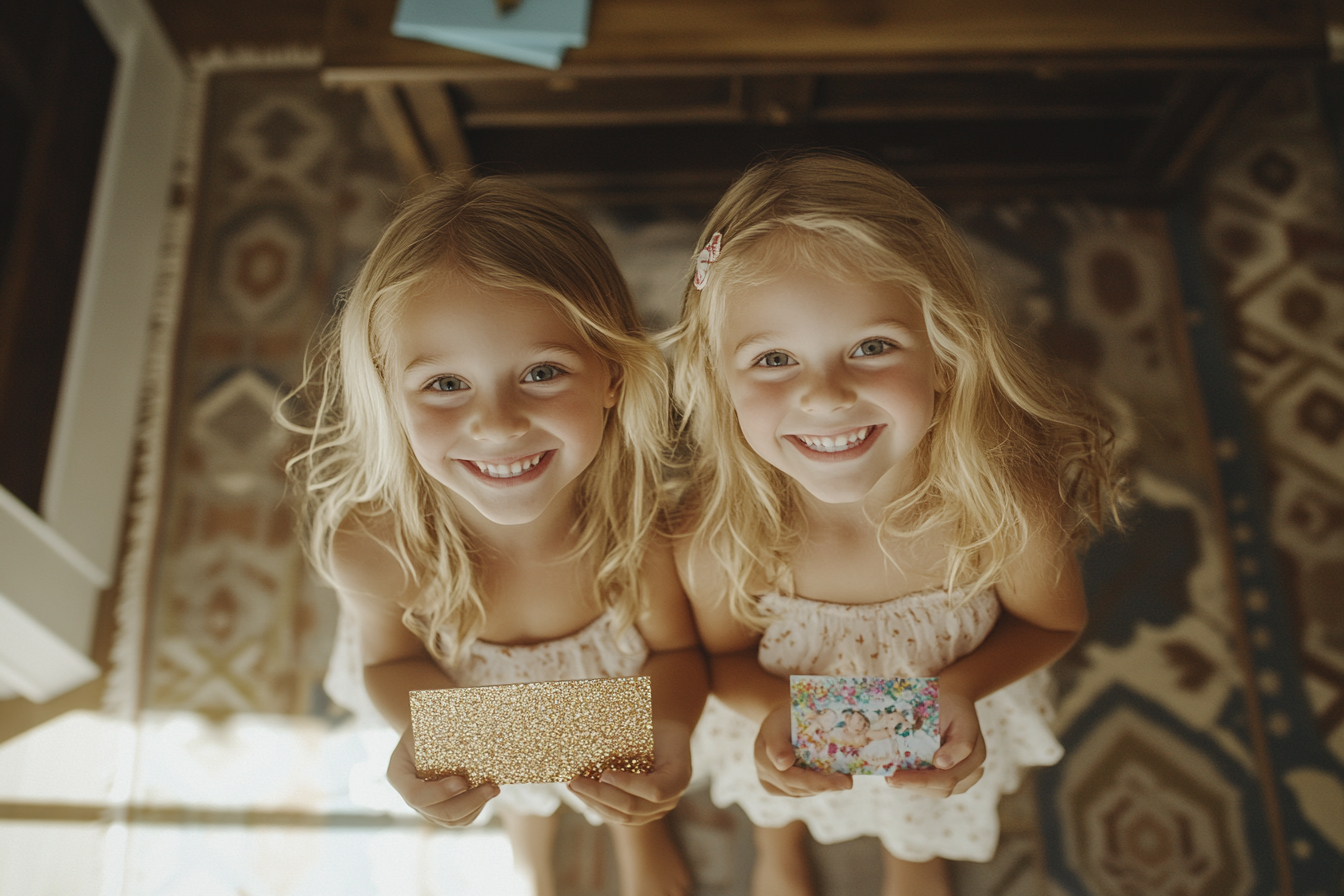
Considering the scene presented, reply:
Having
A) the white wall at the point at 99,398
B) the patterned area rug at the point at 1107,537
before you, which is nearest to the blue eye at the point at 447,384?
the patterned area rug at the point at 1107,537

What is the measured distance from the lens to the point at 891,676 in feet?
2.61

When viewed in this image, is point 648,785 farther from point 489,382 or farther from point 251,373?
point 251,373

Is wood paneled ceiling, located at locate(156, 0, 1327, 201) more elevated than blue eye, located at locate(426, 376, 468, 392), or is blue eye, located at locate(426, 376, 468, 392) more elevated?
wood paneled ceiling, located at locate(156, 0, 1327, 201)

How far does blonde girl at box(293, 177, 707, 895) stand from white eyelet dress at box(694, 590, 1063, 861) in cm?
11

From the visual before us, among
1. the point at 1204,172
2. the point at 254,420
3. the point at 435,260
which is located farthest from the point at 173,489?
the point at 1204,172

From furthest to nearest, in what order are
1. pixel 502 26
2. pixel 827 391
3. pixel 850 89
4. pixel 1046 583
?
pixel 850 89 → pixel 502 26 → pixel 1046 583 → pixel 827 391

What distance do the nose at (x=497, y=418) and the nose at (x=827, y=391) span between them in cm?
24

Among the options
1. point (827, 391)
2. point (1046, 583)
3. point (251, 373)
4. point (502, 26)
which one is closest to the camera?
point (827, 391)

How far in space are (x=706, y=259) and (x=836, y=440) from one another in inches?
7.6

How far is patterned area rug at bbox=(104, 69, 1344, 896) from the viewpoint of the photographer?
1278mm

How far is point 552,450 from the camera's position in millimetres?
765

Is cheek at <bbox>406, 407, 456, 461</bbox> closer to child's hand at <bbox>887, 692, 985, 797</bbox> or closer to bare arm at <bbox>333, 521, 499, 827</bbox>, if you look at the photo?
bare arm at <bbox>333, 521, 499, 827</bbox>

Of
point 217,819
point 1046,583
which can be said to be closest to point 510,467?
point 1046,583

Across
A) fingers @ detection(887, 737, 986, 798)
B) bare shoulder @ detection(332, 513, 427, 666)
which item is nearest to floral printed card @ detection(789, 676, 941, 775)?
fingers @ detection(887, 737, 986, 798)
